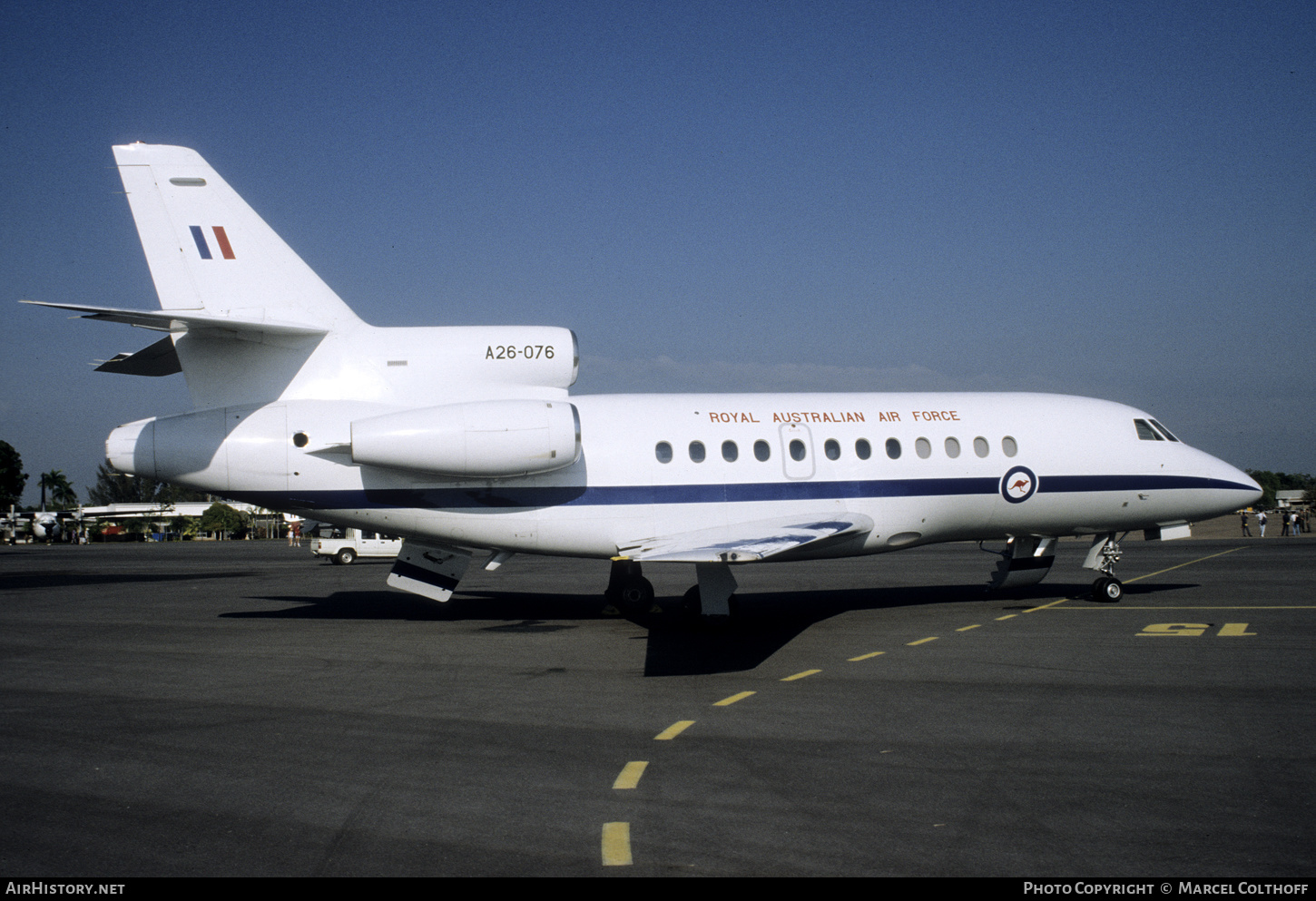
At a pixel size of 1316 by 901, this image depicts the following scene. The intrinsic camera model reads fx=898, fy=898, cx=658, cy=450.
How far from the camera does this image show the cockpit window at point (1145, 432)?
687 inches

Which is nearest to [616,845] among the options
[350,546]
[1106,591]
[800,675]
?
[800,675]

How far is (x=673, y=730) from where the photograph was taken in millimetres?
8289

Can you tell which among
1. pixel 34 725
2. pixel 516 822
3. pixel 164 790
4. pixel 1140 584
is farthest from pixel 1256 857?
pixel 1140 584

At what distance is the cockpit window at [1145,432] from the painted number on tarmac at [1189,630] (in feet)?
14.3

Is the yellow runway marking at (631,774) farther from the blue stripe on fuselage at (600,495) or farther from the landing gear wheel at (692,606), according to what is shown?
the landing gear wheel at (692,606)

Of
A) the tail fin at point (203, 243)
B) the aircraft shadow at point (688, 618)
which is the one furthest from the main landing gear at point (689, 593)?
the tail fin at point (203, 243)

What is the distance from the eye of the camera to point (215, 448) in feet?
45.3

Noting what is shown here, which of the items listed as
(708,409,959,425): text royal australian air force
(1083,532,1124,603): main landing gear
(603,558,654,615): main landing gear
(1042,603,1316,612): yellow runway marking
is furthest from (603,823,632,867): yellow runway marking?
(1083,532,1124,603): main landing gear

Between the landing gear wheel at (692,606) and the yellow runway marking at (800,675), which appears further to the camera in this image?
the landing gear wheel at (692,606)

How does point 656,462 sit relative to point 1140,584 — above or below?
above

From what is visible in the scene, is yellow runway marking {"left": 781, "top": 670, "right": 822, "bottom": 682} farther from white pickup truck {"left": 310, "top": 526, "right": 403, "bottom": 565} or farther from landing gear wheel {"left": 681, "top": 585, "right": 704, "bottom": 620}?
white pickup truck {"left": 310, "top": 526, "right": 403, "bottom": 565}
